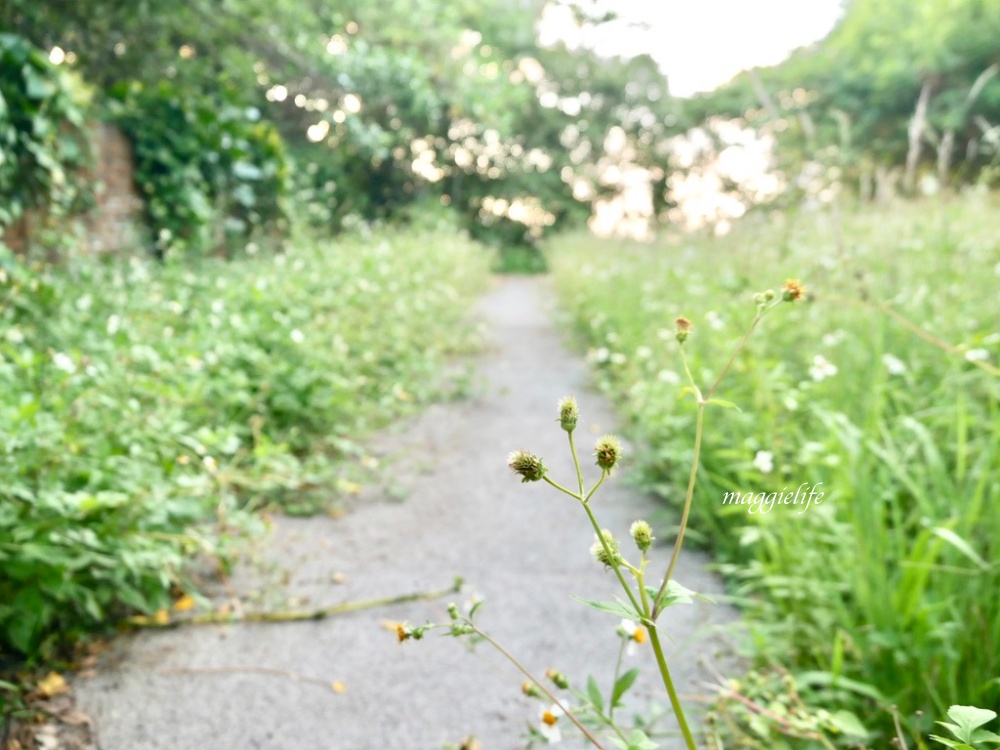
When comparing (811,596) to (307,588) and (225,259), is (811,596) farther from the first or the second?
(225,259)

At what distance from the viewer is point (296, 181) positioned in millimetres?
10047

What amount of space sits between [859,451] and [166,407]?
2.05 metres

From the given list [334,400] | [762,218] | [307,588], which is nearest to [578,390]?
[762,218]

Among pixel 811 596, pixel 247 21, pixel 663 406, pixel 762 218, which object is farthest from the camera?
pixel 247 21

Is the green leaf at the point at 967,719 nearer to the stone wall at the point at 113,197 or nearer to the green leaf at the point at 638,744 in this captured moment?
the green leaf at the point at 638,744

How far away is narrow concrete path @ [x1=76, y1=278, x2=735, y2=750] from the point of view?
156 cm

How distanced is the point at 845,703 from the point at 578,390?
3294 millimetres

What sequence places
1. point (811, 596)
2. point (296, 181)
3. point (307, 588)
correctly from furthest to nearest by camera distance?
point (296, 181)
point (307, 588)
point (811, 596)

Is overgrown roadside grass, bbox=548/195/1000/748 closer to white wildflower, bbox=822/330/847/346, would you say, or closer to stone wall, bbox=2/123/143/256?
white wildflower, bbox=822/330/847/346

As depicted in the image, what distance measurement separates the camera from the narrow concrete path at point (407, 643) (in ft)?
5.12

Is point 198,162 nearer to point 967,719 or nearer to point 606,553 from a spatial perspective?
point 606,553

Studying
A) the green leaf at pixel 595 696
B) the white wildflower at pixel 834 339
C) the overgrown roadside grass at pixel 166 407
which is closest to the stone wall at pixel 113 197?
the overgrown roadside grass at pixel 166 407

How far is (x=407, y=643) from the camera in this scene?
1898 millimetres

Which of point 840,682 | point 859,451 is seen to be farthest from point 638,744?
point 859,451
